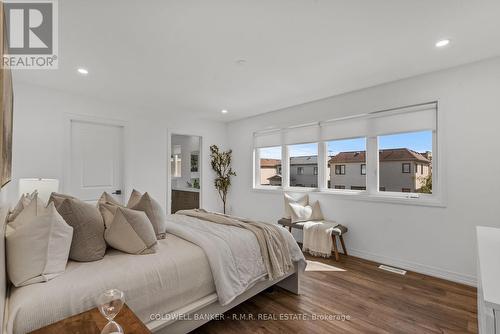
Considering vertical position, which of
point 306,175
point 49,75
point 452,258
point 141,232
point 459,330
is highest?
point 49,75

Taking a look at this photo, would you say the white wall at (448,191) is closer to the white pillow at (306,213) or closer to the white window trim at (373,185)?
the white window trim at (373,185)

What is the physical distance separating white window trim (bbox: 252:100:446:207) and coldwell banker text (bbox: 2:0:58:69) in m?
3.47

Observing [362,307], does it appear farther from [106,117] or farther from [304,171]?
[106,117]

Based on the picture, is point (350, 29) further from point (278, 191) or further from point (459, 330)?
point (278, 191)

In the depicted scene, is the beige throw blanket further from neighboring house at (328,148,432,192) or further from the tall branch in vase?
the tall branch in vase

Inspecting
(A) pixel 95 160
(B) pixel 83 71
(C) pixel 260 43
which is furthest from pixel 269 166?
(B) pixel 83 71

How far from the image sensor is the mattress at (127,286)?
1148mm

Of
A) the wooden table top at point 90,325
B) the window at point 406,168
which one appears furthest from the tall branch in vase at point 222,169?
the wooden table top at point 90,325

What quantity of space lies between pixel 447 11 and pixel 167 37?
7.32 ft

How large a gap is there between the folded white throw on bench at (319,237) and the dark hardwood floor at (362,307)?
50cm

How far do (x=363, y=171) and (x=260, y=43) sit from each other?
2.38 meters

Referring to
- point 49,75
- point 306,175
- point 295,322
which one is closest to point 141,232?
point 295,322

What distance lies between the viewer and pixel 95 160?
147 inches

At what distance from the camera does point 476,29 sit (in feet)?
6.61
